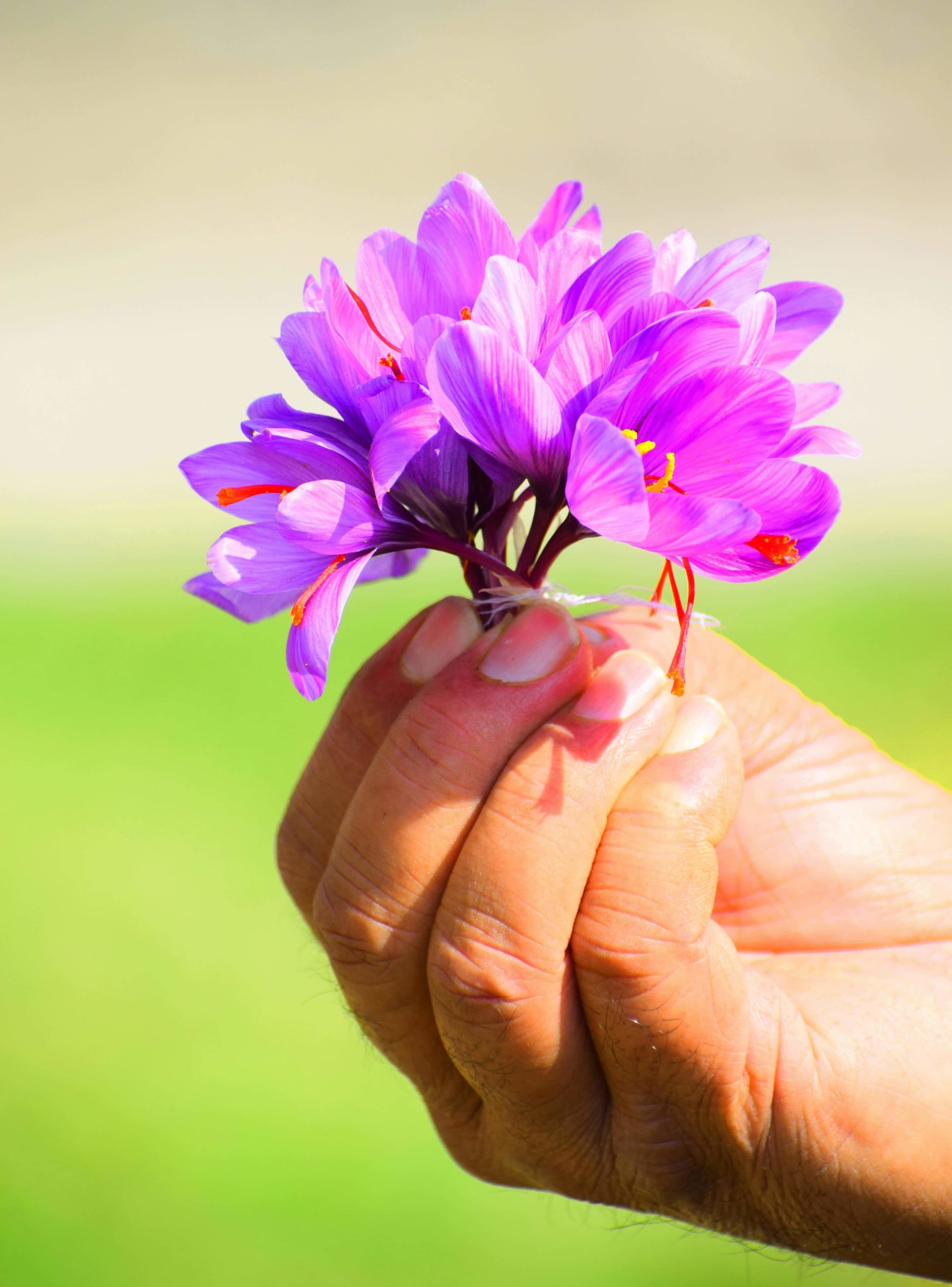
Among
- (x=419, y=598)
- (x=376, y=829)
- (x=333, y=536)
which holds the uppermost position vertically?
(x=333, y=536)

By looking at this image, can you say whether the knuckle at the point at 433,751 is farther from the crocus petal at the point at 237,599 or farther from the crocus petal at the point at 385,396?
the crocus petal at the point at 385,396

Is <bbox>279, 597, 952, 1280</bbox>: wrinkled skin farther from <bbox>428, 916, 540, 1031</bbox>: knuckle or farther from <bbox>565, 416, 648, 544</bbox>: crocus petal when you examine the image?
<bbox>565, 416, 648, 544</bbox>: crocus petal

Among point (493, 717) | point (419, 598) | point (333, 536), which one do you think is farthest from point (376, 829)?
point (419, 598)

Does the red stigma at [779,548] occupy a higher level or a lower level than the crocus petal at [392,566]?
lower

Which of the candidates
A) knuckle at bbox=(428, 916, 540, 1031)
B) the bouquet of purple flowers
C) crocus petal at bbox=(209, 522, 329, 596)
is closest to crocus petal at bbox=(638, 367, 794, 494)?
the bouquet of purple flowers

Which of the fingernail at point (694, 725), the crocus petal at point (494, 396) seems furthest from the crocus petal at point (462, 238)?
the fingernail at point (694, 725)

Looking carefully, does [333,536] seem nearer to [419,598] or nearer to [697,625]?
[697,625]

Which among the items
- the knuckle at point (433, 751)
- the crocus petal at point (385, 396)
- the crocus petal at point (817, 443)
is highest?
the crocus petal at point (385, 396)

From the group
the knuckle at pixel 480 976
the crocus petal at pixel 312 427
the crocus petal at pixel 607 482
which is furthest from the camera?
the knuckle at pixel 480 976

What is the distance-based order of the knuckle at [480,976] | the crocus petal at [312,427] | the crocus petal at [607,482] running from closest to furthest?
the crocus petal at [607,482] → the crocus petal at [312,427] → the knuckle at [480,976]
